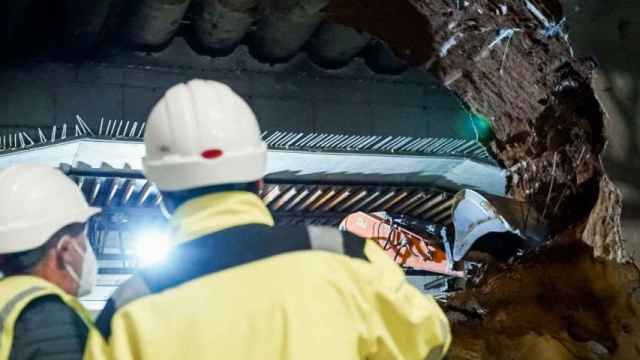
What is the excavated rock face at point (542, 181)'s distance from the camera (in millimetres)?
2455

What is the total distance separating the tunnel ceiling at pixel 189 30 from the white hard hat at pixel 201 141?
2.35m

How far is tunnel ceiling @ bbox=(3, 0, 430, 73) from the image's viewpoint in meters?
4.18

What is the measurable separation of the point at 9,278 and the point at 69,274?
15 centimetres

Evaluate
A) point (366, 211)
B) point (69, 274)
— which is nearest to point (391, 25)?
point (69, 274)

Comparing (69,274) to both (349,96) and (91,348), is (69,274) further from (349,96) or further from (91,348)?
(349,96)

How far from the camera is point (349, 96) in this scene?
5480mm

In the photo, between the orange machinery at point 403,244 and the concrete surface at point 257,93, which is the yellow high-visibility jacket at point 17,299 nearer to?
the concrete surface at point 257,93

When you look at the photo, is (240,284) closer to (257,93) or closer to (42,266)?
(42,266)

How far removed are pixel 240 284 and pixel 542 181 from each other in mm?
1525

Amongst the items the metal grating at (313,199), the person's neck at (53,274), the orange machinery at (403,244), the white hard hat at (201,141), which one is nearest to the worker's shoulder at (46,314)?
the person's neck at (53,274)

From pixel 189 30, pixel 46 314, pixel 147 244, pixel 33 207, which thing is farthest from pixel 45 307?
pixel 147 244

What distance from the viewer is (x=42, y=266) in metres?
1.93

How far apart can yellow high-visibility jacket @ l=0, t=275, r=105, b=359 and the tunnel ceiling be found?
244cm

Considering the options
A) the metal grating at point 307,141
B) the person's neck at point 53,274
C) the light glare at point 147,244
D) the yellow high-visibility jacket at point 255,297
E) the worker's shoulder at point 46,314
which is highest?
the yellow high-visibility jacket at point 255,297
